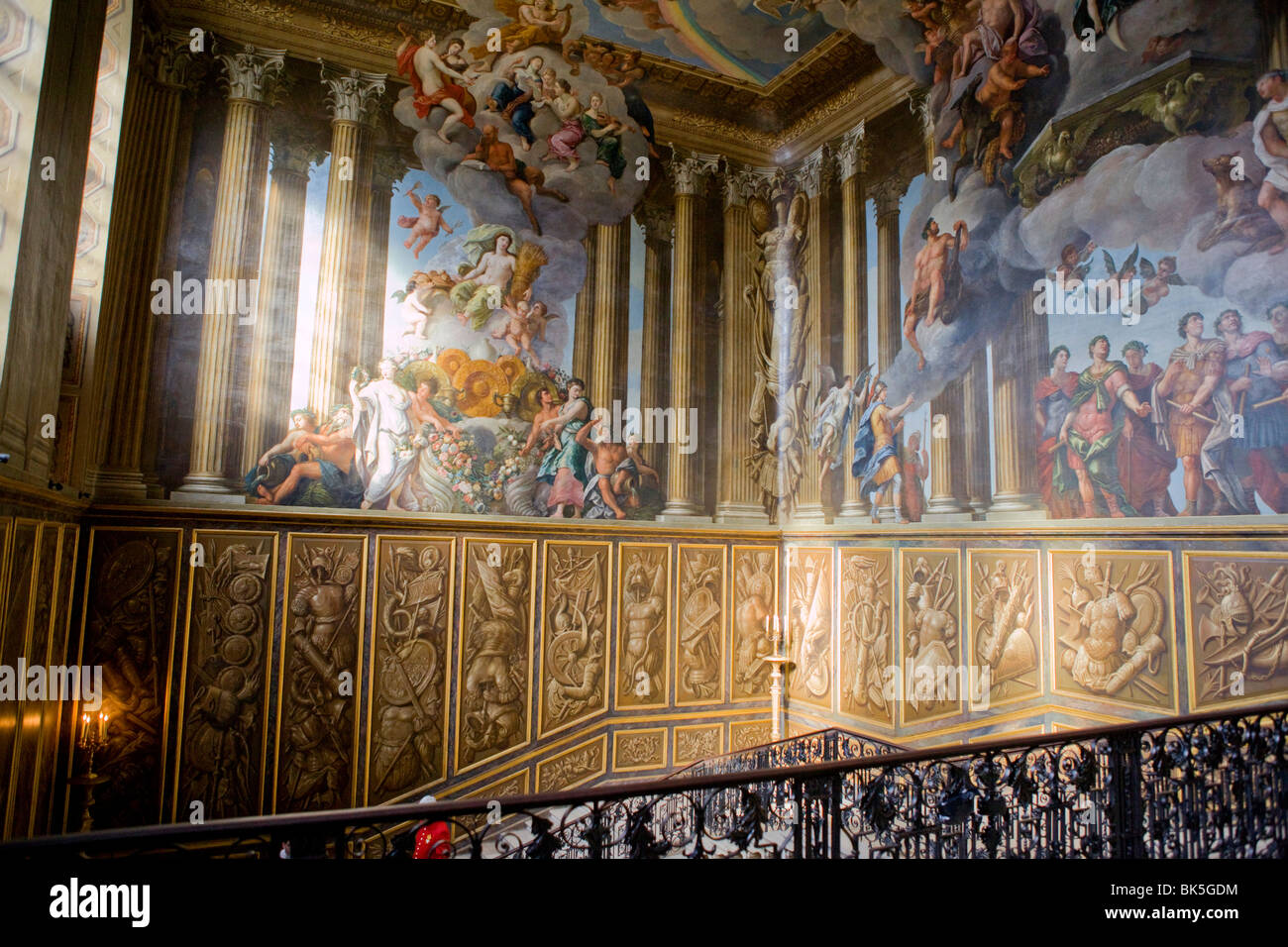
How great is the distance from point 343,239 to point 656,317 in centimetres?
473

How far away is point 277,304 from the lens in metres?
9.84

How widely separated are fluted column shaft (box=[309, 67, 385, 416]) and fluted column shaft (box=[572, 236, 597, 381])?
3.09 meters

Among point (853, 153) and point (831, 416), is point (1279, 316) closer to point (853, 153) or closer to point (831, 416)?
point (831, 416)

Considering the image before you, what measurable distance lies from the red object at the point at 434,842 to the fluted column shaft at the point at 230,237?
476cm

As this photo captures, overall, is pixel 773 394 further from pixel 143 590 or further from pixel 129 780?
pixel 129 780

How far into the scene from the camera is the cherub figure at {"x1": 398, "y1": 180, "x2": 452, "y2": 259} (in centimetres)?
1057

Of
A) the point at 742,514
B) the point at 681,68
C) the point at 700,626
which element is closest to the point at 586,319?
the point at 742,514

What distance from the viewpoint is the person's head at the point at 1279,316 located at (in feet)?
22.0

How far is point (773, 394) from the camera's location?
12680 millimetres

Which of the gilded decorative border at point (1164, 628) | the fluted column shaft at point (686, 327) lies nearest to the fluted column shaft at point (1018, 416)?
the gilded decorative border at point (1164, 628)

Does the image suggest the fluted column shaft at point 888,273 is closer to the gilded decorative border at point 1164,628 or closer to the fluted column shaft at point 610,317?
the gilded decorative border at point 1164,628

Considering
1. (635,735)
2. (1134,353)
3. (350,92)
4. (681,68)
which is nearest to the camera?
(1134,353)

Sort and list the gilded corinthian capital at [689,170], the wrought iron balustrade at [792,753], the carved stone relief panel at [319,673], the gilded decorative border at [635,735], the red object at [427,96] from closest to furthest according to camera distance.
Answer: the carved stone relief panel at [319,673], the red object at [427,96], the wrought iron balustrade at [792,753], the gilded decorative border at [635,735], the gilded corinthian capital at [689,170]

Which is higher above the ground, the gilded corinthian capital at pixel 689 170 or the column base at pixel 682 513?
the gilded corinthian capital at pixel 689 170
